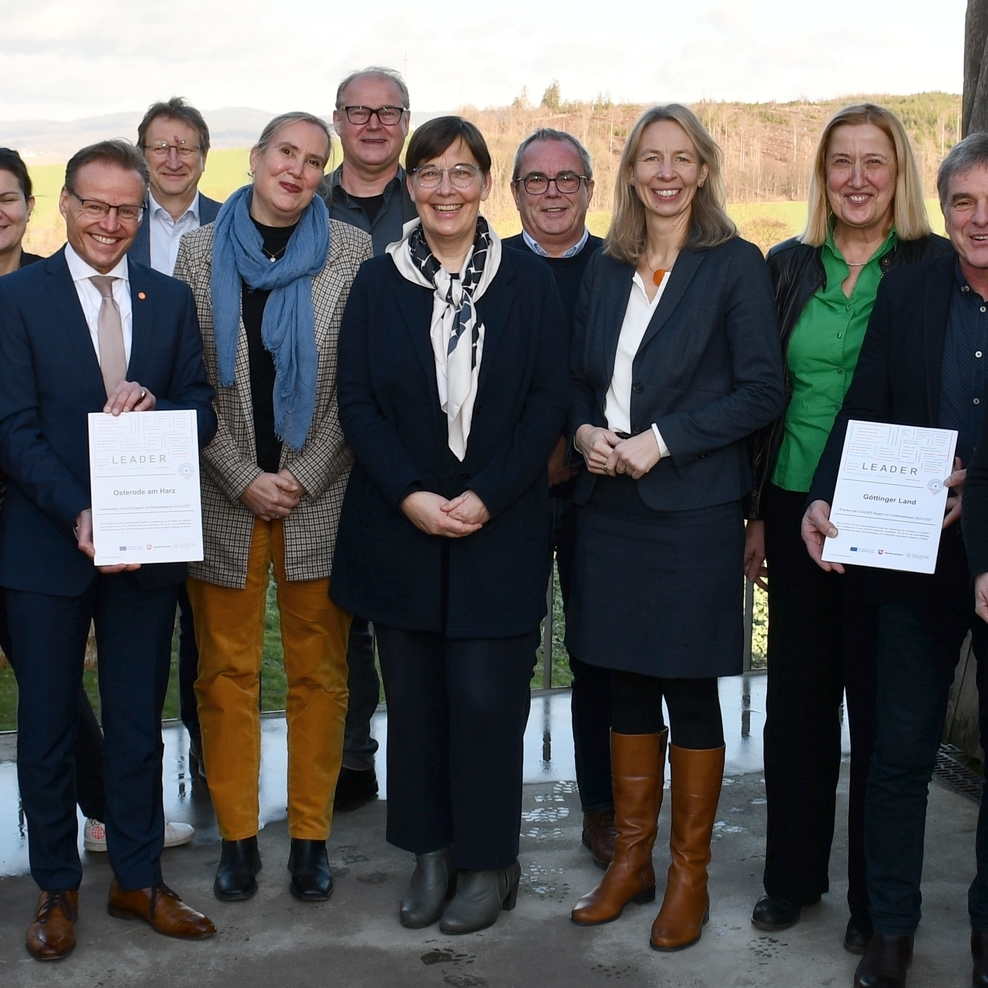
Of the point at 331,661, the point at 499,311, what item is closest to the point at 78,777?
the point at 331,661

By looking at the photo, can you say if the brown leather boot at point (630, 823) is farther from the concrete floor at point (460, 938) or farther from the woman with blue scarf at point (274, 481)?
the woman with blue scarf at point (274, 481)

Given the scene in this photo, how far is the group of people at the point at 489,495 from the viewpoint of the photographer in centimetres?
312

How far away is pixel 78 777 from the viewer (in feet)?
12.4

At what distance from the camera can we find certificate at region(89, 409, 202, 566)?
3.09 meters

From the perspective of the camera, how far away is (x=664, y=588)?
3322mm

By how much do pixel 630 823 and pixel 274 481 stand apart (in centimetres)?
139

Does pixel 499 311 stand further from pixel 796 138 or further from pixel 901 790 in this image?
pixel 796 138

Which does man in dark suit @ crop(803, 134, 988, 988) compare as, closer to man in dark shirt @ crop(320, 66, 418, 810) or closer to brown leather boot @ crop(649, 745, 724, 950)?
brown leather boot @ crop(649, 745, 724, 950)

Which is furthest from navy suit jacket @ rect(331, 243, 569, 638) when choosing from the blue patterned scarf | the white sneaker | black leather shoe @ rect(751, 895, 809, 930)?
the white sneaker

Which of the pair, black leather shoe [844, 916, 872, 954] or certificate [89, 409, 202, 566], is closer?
certificate [89, 409, 202, 566]

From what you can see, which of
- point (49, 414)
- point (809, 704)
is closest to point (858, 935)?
point (809, 704)

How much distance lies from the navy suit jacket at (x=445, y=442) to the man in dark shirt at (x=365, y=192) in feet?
3.20

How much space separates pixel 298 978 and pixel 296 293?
183 centimetres

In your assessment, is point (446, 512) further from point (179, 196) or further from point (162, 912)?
point (179, 196)
